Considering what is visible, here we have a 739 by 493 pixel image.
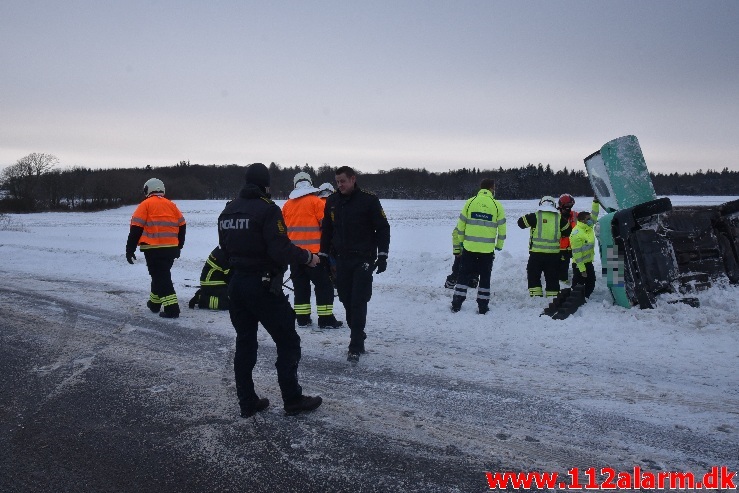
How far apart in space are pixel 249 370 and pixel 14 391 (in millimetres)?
2201

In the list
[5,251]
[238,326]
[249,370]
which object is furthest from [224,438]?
[5,251]

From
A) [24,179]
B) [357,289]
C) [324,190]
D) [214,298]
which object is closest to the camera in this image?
[357,289]

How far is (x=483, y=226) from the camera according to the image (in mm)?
7523

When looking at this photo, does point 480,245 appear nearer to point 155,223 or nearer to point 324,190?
point 324,190

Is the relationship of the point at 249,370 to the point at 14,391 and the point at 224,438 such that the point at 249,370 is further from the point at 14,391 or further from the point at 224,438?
the point at 14,391

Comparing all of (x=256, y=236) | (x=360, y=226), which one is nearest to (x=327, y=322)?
(x=360, y=226)

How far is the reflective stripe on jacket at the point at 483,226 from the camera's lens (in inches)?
296

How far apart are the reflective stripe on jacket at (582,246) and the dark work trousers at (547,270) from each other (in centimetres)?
49

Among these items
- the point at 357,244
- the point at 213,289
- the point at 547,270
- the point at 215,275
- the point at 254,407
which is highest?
the point at 357,244

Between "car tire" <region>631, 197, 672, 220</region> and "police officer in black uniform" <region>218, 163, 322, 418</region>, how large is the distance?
491 centimetres

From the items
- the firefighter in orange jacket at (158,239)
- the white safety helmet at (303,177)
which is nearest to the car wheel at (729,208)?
the white safety helmet at (303,177)

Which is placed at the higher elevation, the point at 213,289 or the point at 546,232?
the point at 546,232

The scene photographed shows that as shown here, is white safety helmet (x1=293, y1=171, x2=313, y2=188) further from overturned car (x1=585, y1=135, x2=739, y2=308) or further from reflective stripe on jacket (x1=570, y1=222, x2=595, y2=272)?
overturned car (x1=585, y1=135, x2=739, y2=308)

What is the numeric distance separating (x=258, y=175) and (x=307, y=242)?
297 centimetres
